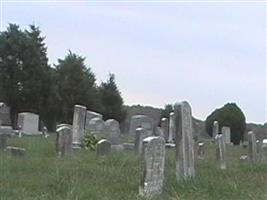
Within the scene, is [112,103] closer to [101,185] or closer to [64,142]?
[64,142]

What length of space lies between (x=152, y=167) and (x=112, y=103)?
43823 mm

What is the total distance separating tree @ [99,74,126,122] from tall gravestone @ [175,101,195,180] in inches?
1605

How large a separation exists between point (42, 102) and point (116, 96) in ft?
26.2

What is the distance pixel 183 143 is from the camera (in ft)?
33.2

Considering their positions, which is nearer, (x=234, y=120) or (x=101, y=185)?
(x=101, y=185)

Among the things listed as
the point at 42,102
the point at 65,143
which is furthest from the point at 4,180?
the point at 42,102

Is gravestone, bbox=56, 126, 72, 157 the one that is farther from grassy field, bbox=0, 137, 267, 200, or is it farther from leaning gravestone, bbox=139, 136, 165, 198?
leaning gravestone, bbox=139, 136, 165, 198

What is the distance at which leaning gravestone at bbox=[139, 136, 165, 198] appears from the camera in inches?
328

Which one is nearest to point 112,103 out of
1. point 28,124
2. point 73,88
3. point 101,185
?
point 73,88

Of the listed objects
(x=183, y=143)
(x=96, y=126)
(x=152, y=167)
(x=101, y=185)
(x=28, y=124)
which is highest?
(x=28, y=124)

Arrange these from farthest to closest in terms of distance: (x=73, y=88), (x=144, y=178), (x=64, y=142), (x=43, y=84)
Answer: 1. (x=73, y=88)
2. (x=43, y=84)
3. (x=64, y=142)
4. (x=144, y=178)

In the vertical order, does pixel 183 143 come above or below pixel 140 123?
below

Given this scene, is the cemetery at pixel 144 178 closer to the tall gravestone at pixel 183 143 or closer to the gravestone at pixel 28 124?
the tall gravestone at pixel 183 143

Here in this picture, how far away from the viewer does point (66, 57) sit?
2080 inches
